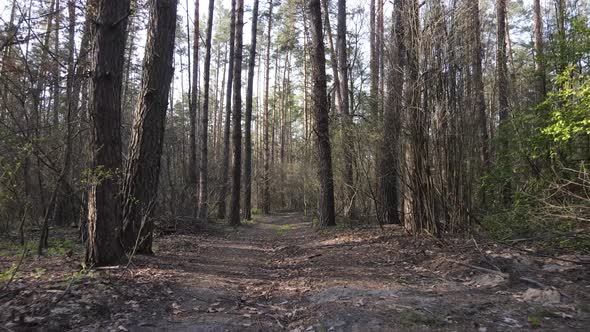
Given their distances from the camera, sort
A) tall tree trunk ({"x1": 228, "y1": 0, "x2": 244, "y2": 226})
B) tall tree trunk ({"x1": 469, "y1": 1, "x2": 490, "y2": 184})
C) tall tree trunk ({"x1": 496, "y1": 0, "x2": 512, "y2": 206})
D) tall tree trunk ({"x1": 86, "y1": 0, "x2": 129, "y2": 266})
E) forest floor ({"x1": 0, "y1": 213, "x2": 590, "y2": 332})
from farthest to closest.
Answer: tall tree trunk ({"x1": 228, "y1": 0, "x2": 244, "y2": 226})
tall tree trunk ({"x1": 496, "y1": 0, "x2": 512, "y2": 206})
tall tree trunk ({"x1": 469, "y1": 1, "x2": 490, "y2": 184})
tall tree trunk ({"x1": 86, "y1": 0, "x2": 129, "y2": 266})
forest floor ({"x1": 0, "y1": 213, "x2": 590, "y2": 332})

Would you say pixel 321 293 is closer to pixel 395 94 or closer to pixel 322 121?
pixel 395 94

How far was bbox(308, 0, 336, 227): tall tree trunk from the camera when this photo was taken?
11.1m

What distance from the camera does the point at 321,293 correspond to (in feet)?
15.9

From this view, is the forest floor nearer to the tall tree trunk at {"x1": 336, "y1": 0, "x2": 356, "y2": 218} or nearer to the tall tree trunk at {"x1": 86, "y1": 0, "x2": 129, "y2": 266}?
the tall tree trunk at {"x1": 86, "y1": 0, "x2": 129, "y2": 266}

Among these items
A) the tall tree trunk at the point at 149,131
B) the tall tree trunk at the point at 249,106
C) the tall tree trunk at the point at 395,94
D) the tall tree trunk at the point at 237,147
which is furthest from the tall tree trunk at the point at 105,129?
the tall tree trunk at the point at 249,106

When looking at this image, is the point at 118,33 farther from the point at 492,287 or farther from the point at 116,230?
the point at 492,287

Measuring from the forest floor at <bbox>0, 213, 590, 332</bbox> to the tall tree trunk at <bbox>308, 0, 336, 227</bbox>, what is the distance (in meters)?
4.48

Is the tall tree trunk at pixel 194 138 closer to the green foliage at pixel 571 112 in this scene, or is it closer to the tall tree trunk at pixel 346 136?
the tall tree trunk at pixel 346 136

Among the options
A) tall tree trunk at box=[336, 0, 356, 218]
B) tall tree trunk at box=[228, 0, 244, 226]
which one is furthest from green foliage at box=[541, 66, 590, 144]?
tall tree trunk at box=[228, 0, 244, 226]

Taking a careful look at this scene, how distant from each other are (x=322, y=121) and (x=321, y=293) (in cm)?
699

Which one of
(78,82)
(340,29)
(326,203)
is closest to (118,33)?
(78,82)

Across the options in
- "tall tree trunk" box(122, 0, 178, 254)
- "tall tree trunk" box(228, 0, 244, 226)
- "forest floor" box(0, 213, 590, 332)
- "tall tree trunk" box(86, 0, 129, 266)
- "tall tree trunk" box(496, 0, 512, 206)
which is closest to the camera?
"forest floor" box(0, 213, 590, 332)

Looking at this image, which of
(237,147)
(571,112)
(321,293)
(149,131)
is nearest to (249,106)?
(237,147)

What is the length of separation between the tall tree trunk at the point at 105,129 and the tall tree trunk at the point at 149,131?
42.7 inches
